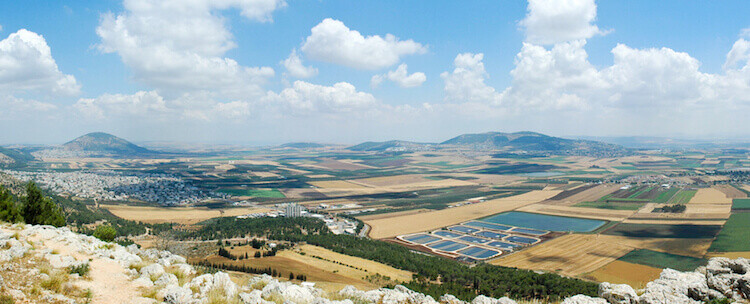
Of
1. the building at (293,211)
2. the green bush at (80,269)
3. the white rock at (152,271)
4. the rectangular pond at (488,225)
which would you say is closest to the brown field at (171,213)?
the building at (293,211)

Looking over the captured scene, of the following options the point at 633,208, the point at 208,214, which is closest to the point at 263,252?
the point at 208,214

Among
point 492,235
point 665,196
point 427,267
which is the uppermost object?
point 427,267

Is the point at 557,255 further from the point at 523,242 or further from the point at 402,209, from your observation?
the point at 402,209

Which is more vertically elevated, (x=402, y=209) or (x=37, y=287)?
(x=37, y=287)

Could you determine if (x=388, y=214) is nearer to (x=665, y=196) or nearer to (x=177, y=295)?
(x=665, y=196)

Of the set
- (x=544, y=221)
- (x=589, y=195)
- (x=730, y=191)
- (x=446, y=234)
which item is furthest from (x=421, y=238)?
(x=730, y=191)

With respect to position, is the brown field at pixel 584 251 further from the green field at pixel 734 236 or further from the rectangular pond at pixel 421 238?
the rectangular pond at pixel 421 238
